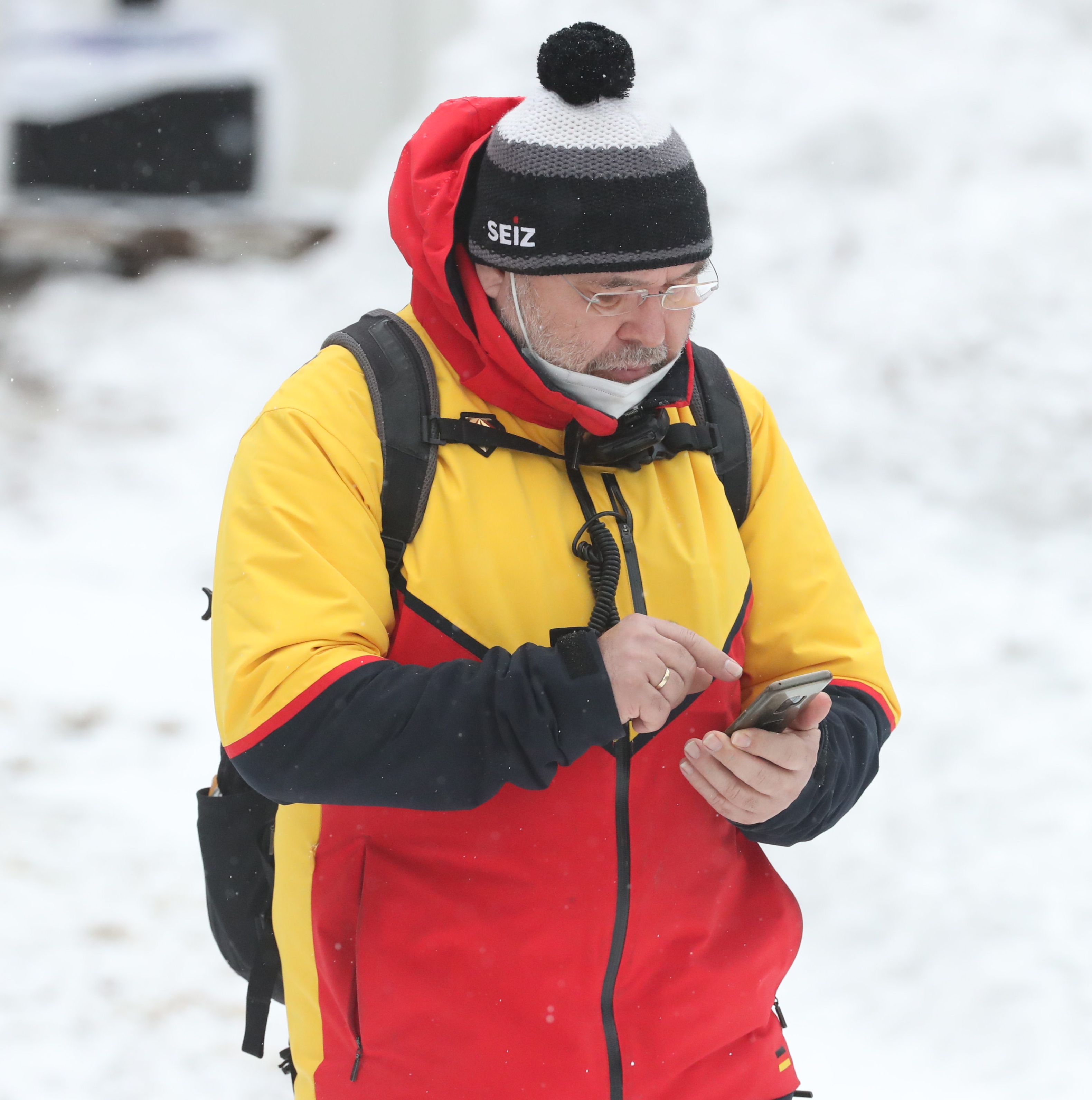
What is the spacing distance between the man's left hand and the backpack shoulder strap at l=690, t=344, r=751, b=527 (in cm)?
38

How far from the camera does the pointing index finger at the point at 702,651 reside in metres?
1.61

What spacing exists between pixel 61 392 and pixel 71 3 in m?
4.52

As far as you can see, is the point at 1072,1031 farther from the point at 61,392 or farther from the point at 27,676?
the point at 61,392

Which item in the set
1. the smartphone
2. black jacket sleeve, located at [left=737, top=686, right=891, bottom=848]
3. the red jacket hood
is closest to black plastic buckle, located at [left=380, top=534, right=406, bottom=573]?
the red jacket hood

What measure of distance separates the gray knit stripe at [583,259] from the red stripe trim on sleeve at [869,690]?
66 centimetres

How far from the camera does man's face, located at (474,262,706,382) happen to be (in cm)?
180

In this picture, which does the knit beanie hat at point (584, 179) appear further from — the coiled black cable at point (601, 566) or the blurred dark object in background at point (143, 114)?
the blurred dark object in background at point (143, 114)

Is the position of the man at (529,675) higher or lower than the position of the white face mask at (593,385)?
lower

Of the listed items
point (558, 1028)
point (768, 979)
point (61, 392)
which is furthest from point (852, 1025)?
point (61, 392)

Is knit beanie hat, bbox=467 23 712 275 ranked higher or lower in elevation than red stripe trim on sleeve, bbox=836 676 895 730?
higher

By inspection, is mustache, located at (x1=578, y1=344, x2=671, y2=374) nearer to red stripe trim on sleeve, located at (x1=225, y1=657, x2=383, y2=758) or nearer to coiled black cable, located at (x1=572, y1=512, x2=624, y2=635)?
coiled black cable, located at (x1=572, y1=512, x2=624, y2=635)

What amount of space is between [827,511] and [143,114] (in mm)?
7094

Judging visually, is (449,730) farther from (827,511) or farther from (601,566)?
(827,511)

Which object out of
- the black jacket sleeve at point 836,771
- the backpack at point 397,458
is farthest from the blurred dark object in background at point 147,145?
the black jacket sleeve at point 836,771
